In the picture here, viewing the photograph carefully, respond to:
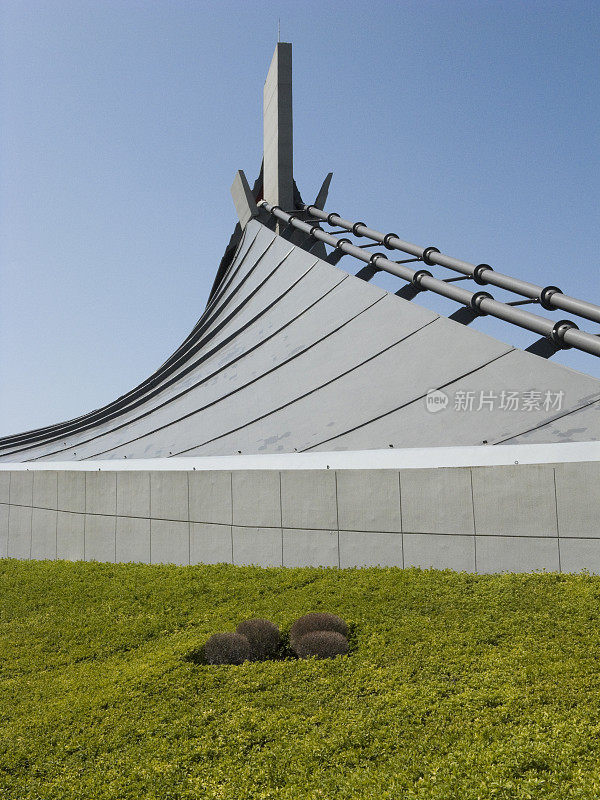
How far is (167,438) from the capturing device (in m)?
11.1

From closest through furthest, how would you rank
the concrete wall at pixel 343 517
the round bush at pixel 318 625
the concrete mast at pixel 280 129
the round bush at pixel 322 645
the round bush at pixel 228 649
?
the round bush at pixel 322 645 → the round bush at pixel 228 649 → the round bush at pixel 318 625 → the concrete wall at pixel 343 517 → the concrete mast at pixel 280 129

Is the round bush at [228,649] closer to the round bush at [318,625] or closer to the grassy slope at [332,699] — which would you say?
the grassy slope at [332,699]

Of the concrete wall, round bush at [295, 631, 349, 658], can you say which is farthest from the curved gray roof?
round bush at [295, 631, 349, 658]

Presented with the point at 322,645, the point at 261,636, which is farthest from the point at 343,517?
A: the point at 322,645

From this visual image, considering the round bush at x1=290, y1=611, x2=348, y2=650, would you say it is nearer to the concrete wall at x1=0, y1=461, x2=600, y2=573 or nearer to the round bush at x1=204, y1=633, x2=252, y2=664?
the round bush at x1=204, y1=633, x2=252, y2=664

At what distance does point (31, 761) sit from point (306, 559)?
12.9 feet

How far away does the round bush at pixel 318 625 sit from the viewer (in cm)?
599

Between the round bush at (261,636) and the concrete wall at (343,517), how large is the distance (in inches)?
75.4

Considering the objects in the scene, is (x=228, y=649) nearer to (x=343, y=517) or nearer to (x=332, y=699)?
(x=332, y=699)

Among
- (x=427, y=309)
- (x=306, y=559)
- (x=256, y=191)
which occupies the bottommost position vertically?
(x=306, y=559)

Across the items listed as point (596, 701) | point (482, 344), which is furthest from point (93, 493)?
point (596, 701)

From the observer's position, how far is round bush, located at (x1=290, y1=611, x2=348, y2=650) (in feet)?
19.6

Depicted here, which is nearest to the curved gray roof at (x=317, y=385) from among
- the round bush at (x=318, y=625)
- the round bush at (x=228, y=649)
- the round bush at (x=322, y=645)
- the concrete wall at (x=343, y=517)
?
the concrete wall at (x=343, y=517)

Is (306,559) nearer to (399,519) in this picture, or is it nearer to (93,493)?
(399,519)
